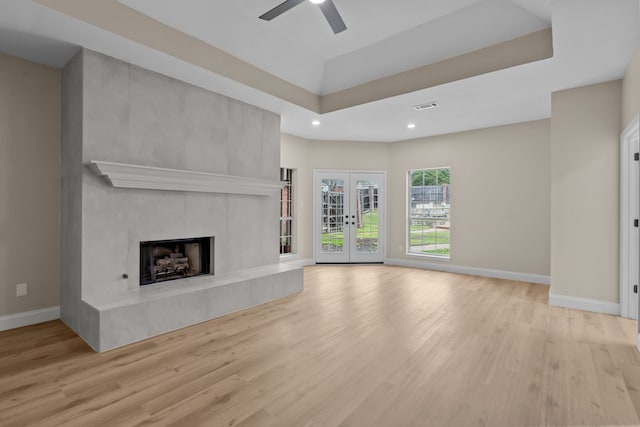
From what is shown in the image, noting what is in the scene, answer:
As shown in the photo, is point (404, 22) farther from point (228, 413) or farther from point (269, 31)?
point (228, 413)

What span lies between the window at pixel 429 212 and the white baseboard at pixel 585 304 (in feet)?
8.33

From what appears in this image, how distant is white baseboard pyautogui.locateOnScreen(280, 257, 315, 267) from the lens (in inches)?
262

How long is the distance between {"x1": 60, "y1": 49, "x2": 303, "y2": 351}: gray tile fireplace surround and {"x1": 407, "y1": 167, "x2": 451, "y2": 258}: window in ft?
12.0

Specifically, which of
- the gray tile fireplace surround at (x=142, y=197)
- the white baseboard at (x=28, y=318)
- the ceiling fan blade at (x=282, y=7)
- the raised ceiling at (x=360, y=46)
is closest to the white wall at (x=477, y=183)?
the raised ceiling at (x=360, y=46)

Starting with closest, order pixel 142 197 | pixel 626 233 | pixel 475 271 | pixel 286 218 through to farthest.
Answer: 1. pixel 142 197
2. pixel 626 233
3. pixel 475 271
4. pixel 286 218

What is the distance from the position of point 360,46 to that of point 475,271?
4.59 metres

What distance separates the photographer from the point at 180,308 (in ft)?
10.9

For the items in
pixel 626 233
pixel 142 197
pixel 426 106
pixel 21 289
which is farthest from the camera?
pixel 426 106

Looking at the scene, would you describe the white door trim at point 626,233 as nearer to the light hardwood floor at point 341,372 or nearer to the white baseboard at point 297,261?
the light hardwood floor at point 341,372

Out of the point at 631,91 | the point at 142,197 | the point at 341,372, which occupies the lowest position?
the point at 341,372

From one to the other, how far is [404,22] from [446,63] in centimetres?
70

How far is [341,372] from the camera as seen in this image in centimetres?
242

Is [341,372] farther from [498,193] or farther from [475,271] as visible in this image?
[498,193]

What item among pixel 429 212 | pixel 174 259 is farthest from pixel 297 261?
pixel 174 259
